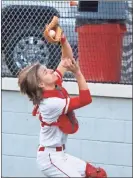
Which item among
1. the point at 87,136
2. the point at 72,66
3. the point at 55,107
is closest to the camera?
the point at 72,66

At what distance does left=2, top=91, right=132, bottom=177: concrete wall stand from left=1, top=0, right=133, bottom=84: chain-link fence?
0.32 meters

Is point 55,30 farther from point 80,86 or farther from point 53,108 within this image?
point 53,108

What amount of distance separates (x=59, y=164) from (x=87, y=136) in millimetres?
1839

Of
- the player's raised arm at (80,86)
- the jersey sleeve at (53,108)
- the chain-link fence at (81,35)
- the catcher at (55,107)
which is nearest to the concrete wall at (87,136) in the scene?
the chain-link fence at (81,35)

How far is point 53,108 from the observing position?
16.5 feet

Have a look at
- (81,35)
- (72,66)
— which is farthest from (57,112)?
(81,35)

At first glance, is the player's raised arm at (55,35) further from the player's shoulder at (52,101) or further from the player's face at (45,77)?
the player's shoulder at (52,101)

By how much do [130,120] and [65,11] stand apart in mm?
1339

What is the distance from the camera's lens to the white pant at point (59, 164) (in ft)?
16.9

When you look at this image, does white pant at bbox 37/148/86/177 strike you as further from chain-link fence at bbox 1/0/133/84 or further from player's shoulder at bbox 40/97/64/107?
chain-link fence at bbox 1/0/133/84

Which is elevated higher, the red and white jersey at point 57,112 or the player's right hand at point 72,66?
the player's right hand at point 72,66

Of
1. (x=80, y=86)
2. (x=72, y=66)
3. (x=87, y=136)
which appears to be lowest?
(x=87, y=136)

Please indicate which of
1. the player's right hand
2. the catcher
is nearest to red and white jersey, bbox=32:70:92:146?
the catcher

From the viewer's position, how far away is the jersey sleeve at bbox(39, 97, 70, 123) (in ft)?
16.5
